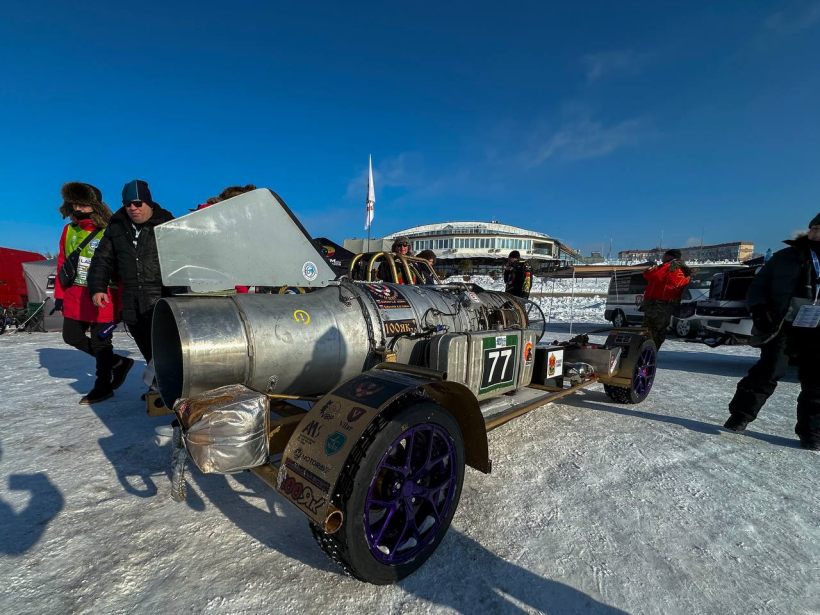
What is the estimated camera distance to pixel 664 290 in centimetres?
677

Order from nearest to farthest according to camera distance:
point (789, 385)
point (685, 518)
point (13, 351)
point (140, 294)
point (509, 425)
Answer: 1. point (685, 518)
2. point (140, 294)
3. point (509, 425)
4. point (789, 385)
5. point (13, 351)

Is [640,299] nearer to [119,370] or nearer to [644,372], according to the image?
[644,372]

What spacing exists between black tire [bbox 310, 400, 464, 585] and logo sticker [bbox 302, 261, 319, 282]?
5.21ft

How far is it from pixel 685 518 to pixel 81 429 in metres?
5.44

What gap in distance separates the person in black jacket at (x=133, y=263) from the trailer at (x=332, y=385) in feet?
4.38

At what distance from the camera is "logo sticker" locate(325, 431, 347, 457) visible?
1.80m

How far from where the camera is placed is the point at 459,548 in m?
2.19

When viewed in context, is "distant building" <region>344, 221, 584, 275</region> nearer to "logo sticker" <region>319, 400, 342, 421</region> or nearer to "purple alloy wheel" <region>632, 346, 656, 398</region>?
"purple alloy wheel" <region>632, 346, 656, 398</region>

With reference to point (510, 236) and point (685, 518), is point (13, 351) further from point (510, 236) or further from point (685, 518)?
point (510, 236)

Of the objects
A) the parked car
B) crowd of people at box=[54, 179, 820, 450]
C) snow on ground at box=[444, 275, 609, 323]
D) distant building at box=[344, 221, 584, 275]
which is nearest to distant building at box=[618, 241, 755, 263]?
distant building at box=[344, 221, 584, 275]

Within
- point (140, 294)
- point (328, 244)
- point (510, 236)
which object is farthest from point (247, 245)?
point (510, 236)

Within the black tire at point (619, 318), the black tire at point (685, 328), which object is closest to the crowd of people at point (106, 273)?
the black tire at point (685, 328)

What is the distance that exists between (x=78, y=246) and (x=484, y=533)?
5366 mm

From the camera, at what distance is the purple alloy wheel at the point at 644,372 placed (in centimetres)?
503
